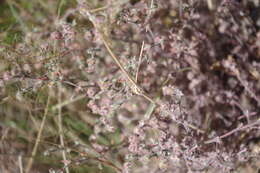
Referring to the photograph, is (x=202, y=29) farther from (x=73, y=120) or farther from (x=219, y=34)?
(x=73, y=120)

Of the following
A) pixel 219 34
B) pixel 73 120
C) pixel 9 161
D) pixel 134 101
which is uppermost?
pixel 219 34

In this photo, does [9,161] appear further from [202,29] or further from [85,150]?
[202,29]

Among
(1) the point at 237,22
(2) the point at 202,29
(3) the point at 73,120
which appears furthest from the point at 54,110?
(1) the point at 237,22

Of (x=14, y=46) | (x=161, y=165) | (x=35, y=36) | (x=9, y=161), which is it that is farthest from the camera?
(x=9, y=161)

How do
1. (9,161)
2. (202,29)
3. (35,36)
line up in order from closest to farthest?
(35,36) < (9,161) < (202,29)

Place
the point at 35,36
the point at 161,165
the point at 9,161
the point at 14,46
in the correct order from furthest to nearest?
the point at 9,161
the point at 35,36
the point at 14,46
the point at 161,165

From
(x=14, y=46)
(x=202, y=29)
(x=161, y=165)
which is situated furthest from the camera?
(x=202, y=29)

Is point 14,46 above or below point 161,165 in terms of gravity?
above

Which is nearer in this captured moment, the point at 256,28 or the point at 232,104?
the point at 232,104

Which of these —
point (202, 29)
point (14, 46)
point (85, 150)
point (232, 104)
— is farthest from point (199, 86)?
point (14, 46)
